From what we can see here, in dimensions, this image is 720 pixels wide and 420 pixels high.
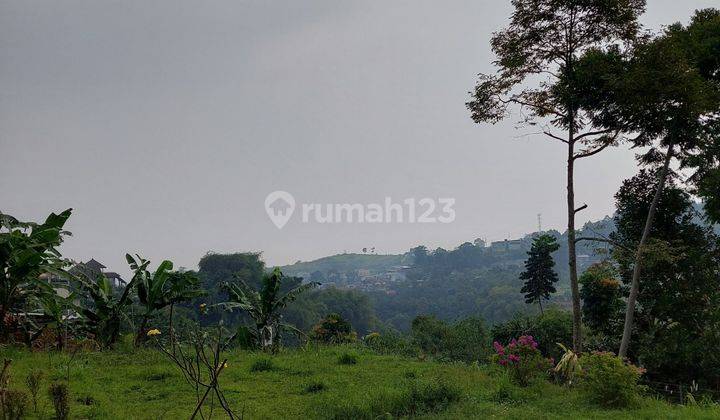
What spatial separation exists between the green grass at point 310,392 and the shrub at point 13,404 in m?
0.68

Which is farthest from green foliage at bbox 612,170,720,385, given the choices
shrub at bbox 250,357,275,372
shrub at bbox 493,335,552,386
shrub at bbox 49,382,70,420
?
shrub at bbox 49,382,70,420

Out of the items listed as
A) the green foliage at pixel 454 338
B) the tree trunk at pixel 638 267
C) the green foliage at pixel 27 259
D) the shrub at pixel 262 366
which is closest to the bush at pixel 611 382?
the shrub at pixel 262 366

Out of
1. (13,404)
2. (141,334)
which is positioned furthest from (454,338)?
(13,404)

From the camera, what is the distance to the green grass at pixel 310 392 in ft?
25.6

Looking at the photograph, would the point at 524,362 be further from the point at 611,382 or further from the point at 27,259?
the point at 27,259

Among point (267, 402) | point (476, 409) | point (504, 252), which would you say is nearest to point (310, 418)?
point (267, 402)

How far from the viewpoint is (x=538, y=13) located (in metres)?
14.6

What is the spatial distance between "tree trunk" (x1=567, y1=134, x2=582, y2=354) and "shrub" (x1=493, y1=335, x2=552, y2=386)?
3161mm

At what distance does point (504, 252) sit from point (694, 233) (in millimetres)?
173798

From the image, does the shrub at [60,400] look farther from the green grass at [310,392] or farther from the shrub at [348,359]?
the shrub at [348,359]

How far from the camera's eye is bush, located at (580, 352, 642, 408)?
861 cm

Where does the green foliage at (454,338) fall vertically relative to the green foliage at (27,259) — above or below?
below

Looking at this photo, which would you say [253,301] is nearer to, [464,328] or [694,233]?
[694,233]

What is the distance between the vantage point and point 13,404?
588cm
